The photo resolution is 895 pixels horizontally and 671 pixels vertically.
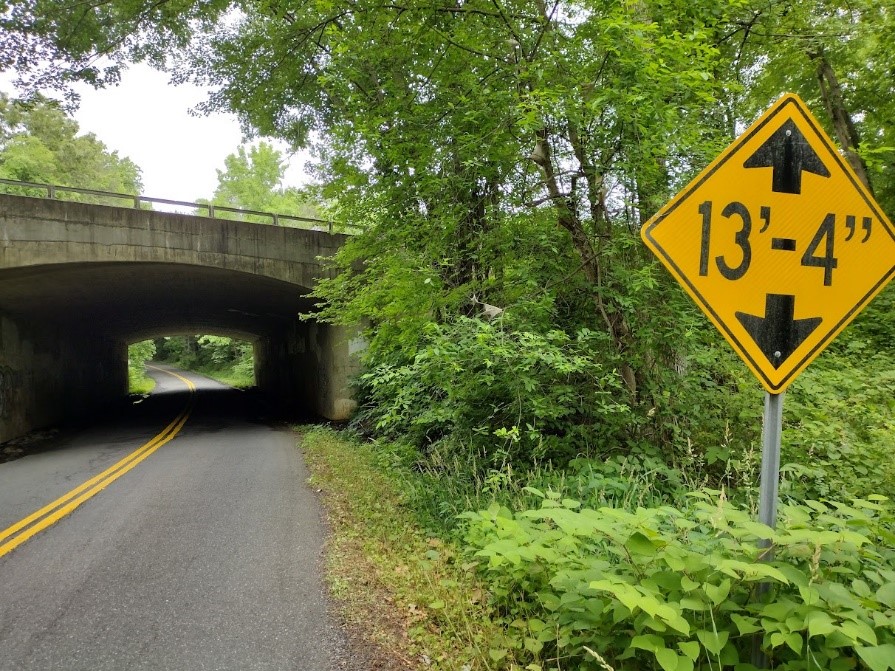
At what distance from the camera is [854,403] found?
5.05 metres

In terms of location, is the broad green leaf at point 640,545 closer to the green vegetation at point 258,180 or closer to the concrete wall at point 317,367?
the concrete wall at point 317,367

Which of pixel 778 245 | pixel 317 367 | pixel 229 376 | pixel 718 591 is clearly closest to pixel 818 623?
pixel 718 591

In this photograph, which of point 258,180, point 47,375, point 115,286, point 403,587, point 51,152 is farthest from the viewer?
point 258,180

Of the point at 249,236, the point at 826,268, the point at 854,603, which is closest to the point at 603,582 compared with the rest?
the point at 854,603

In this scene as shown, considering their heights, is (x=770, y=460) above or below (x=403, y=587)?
above

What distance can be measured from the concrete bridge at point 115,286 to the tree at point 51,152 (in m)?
12.8

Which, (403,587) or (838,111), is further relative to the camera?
(838,111)

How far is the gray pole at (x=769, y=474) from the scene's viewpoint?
1.85m

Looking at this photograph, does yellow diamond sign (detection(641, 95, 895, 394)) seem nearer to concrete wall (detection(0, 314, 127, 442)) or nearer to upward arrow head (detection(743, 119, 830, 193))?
upward arrow head (detection(743, 119, 830, 193))

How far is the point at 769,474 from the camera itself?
1858mm

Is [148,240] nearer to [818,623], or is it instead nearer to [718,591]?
[718,591]

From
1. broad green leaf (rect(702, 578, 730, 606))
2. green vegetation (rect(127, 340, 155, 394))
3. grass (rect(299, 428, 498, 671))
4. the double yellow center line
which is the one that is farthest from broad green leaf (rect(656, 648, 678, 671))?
green vegetation (rect(127, 340, 155, 394))

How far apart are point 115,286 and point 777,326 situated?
15.9 m

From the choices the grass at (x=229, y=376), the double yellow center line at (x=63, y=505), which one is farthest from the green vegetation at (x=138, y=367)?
the double yellow center line at (x=63, y=505)
